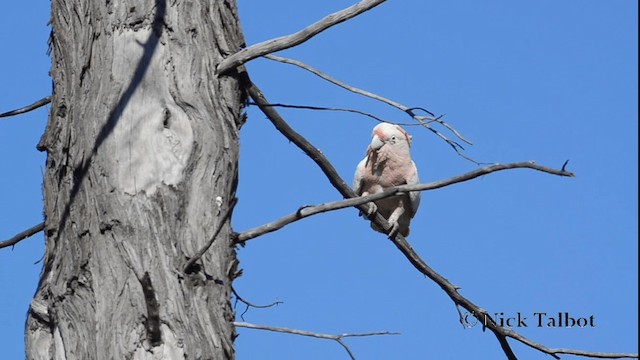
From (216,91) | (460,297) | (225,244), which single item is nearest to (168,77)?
(216,91)

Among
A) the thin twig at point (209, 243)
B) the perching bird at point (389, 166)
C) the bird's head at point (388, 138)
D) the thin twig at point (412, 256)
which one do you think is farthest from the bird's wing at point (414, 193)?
the thin twig at point (209, 243)

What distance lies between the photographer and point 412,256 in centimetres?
394

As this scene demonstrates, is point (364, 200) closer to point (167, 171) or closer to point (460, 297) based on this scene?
point (167, 171)

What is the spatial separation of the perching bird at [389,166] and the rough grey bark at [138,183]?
2591 millimetres

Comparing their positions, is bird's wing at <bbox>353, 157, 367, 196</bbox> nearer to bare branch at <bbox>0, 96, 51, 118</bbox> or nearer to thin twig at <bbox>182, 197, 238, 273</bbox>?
bare branch at <bbox>0, 96, 51, 118</bbox>

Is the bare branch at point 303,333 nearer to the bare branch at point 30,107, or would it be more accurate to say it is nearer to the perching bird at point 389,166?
the bare branch at point 30,107

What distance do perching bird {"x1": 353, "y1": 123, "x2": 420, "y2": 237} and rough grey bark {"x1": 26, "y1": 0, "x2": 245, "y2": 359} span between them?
2.59 metres

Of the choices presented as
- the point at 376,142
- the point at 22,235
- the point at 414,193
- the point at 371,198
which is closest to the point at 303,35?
the point at 371,198

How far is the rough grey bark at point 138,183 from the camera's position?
2941 mm

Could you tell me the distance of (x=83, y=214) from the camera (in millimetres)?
3098

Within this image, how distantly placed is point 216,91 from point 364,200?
29.0 inches

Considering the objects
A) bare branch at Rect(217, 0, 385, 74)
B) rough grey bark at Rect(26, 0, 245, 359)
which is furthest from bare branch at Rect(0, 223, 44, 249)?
bare branch at Rect(217, 0, 385, 74)

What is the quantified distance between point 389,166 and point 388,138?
0.62ft

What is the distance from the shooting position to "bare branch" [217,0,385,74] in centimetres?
325
